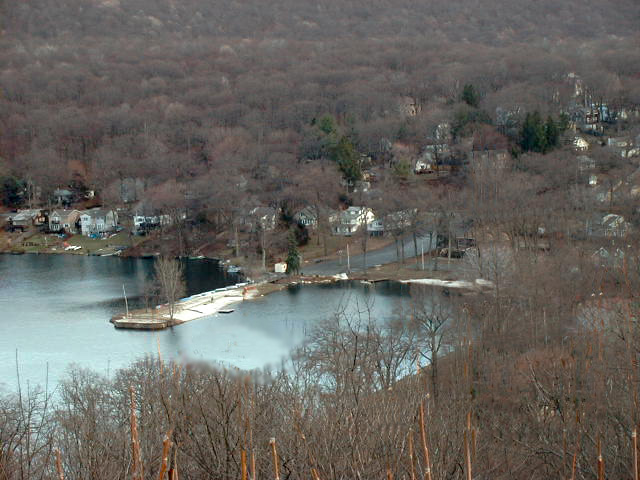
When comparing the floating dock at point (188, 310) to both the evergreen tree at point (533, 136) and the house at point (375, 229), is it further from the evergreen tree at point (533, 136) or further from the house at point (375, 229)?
the evergreen tree at point (533, 136)

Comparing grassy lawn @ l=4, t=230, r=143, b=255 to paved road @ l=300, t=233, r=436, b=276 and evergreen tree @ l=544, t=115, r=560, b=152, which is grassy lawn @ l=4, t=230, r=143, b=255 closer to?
paved road @ l=300, t=233, r=436, b=276

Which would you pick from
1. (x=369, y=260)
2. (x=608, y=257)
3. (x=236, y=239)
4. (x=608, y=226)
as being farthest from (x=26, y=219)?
(x=608, y=257)

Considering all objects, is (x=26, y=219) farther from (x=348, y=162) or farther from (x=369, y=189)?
(x=369, y=189)

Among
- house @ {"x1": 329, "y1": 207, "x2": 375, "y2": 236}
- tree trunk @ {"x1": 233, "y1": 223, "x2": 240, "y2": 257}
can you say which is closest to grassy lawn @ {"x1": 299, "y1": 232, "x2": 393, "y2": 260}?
house @ {"x1": 329, "y1": 207, "x2": 375, "y2": 236}

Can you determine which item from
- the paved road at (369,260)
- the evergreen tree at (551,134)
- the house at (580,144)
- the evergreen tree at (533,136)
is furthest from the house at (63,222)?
the house at (580,144)

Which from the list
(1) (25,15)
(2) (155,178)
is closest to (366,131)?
(2) (155,178)
